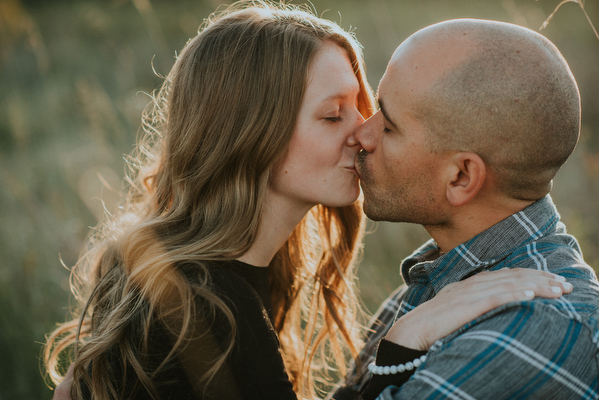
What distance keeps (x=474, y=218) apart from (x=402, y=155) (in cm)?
41

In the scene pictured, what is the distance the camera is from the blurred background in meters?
3.72

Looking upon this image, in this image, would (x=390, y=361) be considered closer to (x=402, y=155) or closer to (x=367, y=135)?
(x=402, y=155)

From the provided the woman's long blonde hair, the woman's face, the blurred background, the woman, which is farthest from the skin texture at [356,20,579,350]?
the blurred background

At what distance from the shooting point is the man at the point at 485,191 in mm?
1537

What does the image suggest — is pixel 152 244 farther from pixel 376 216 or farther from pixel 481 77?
pixel 481 77

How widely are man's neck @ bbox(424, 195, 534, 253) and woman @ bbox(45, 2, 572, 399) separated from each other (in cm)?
51

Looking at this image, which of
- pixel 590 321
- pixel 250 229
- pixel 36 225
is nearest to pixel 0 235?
pixel 36 225

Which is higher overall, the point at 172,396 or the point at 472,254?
the point at 472,254

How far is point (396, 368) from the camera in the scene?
1740 millimetres

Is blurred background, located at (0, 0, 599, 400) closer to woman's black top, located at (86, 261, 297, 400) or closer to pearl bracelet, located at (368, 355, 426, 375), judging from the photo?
woman's black top, located at (86, 261, 297, 400)

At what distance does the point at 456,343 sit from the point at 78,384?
5.23 feet

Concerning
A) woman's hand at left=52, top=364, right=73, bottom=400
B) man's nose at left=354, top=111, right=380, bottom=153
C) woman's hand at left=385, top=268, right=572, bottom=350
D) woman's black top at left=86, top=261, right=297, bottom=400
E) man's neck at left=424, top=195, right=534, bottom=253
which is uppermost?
man's nose at left=354, top=111, right=380, bottom=153

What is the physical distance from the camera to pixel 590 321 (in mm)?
1571

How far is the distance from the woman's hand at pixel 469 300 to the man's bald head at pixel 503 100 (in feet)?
1.54
